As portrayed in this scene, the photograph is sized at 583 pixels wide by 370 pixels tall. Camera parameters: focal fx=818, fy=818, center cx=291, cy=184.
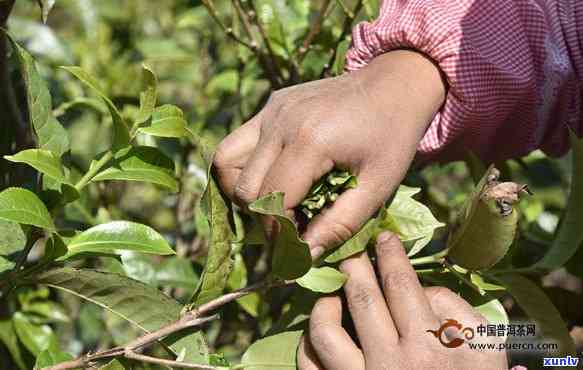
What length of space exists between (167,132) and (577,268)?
0.80 metres

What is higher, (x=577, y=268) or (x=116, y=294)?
(x=116, y=294)

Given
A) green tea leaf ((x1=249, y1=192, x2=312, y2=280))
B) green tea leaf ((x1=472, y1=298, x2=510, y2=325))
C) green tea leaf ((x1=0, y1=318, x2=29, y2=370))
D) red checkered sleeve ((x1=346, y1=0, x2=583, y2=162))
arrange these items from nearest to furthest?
1. green tea leaf ((x1=249, y1=192, x2=312, y2=280))
2. green tea leaf ((x1=472, y1=298, x2=510, y2=325))
3. red checkered sleeve ((x1=346, y1=0, x2=583, y2=162))
4. green tea leaf ((x1=0, y1=318, x2=29, y2=370))

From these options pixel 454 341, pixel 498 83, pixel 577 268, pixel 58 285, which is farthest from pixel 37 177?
pixel 577 268

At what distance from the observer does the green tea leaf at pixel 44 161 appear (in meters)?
1.01

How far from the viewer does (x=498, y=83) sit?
136 centimetres

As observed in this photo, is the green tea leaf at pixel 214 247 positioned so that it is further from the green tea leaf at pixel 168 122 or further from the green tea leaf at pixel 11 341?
the green tea leaf at pixel 11 341

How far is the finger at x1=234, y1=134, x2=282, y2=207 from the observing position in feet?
3.67

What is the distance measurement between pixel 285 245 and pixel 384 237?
186 millimetres

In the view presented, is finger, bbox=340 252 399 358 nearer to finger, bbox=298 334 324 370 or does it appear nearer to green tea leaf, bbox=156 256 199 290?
finger, bbox=298 334 324 370

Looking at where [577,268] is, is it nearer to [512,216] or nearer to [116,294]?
[512,216]

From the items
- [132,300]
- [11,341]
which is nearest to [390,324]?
[132,300]

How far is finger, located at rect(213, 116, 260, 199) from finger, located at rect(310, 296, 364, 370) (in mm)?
213

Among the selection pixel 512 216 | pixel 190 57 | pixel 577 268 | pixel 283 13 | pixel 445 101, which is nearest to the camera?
pixel 512 216

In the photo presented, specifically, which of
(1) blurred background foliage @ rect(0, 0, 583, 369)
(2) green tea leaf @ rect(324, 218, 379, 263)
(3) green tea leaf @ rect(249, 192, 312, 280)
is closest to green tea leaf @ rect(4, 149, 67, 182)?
(1) blurred background foliage @ rect(0, 0, 583, 369)
